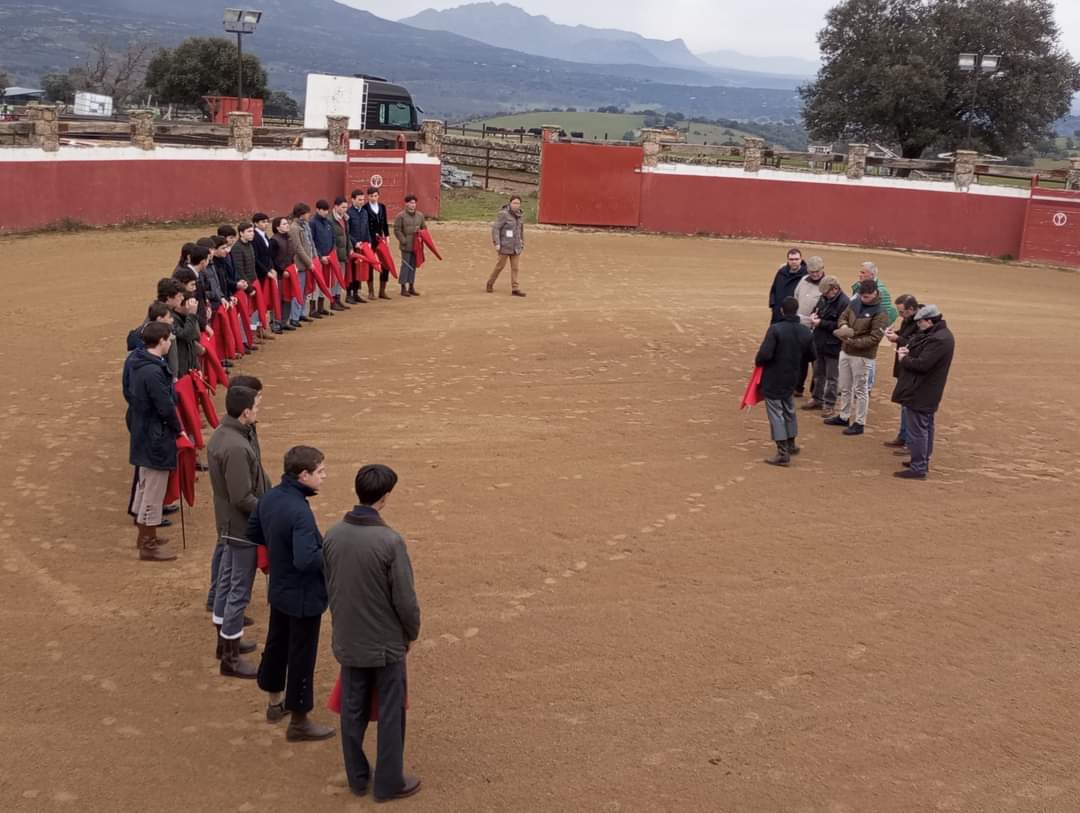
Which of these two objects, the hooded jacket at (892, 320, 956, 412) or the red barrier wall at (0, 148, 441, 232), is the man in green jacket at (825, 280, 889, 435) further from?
the red barrier wall at (0, 148, 441, 232)

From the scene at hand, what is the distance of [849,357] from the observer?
38.0 ft

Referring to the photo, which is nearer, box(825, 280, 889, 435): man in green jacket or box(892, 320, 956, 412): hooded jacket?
box(892, 320, 956, 412): hooded jacket

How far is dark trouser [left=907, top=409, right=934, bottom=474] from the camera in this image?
34.0 ft

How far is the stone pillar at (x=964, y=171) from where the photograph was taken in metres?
26.8

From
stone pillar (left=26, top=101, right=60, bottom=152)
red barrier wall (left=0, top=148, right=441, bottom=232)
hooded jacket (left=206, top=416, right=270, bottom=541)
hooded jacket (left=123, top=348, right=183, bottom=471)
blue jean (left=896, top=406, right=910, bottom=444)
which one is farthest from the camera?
red barrier wall (left=0, top=148, right=441, bottom=232)

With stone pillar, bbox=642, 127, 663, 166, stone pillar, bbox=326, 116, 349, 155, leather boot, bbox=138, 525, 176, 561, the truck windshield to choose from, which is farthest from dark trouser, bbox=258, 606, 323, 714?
the truck windshield

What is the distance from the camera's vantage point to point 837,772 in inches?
223

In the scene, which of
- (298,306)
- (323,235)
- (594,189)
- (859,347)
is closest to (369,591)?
(859,347)

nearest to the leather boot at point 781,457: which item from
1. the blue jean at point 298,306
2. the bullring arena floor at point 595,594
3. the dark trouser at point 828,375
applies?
the bullring arena floor at point 595,594

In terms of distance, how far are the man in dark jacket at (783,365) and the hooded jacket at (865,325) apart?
1.04 metres

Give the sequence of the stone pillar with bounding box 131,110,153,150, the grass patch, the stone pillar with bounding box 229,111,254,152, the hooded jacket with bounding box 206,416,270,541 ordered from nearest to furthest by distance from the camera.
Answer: the hooded jacket with bounding box 206,416,270,541 → the stone pillar with bounding box 131,110,153,150 → the stone pillar with bounding box 229,111,254,152 → the grass patch

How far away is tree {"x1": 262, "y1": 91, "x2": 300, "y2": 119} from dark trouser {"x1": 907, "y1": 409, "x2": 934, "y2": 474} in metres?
63.7

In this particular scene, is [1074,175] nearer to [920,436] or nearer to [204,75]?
[920,436]

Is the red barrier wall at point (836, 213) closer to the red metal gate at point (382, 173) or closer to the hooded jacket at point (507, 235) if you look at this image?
the red metal gate at point (382, 173)
